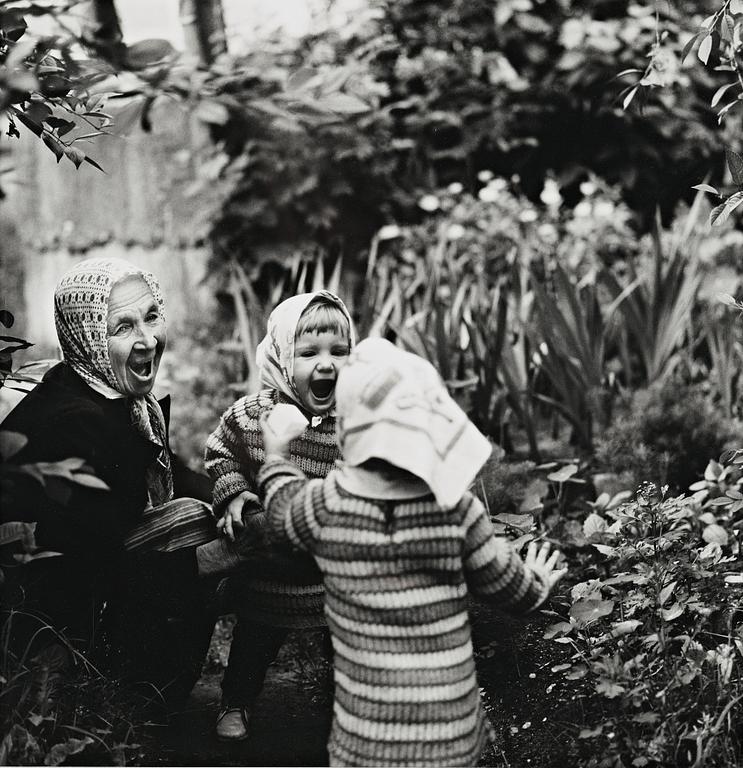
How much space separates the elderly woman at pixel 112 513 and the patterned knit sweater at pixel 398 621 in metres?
0.70

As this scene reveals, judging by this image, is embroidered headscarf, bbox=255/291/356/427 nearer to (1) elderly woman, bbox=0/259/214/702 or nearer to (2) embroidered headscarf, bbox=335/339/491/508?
(1) elderly woman, bbox=0/259/214/702

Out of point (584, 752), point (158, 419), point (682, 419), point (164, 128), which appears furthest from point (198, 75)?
point (164, 128)

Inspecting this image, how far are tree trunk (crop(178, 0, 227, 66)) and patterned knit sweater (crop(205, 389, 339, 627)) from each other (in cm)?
371

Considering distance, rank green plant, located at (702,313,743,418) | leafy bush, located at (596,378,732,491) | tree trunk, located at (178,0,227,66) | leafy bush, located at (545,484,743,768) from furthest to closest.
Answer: tree trunk, located at (178,0,227,66) < green plant, located at (702,313,743,418) < leafy bush, located at (596,378,732,491) < leafy bush, located at (545,484,743,768)

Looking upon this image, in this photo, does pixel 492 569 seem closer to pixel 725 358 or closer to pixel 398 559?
pixel 398 559

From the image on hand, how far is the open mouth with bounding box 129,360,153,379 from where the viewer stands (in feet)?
8.29

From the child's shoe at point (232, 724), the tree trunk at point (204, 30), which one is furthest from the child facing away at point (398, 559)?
the tree trunk at point (204, 30)

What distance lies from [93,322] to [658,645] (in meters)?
1.60

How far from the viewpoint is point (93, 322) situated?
246 cm

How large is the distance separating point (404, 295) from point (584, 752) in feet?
9.65

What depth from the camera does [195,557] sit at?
2609 millimetres

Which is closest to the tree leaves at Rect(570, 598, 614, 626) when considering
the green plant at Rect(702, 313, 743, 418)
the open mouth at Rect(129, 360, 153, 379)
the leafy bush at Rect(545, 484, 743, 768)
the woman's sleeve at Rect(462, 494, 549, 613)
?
the leafy bush at Rect(545, 484, 743, 768)

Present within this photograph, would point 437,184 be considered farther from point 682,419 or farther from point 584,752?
point 584,752

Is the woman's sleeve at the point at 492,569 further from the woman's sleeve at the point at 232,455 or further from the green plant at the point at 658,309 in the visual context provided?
the green plant at the point at 658,309
